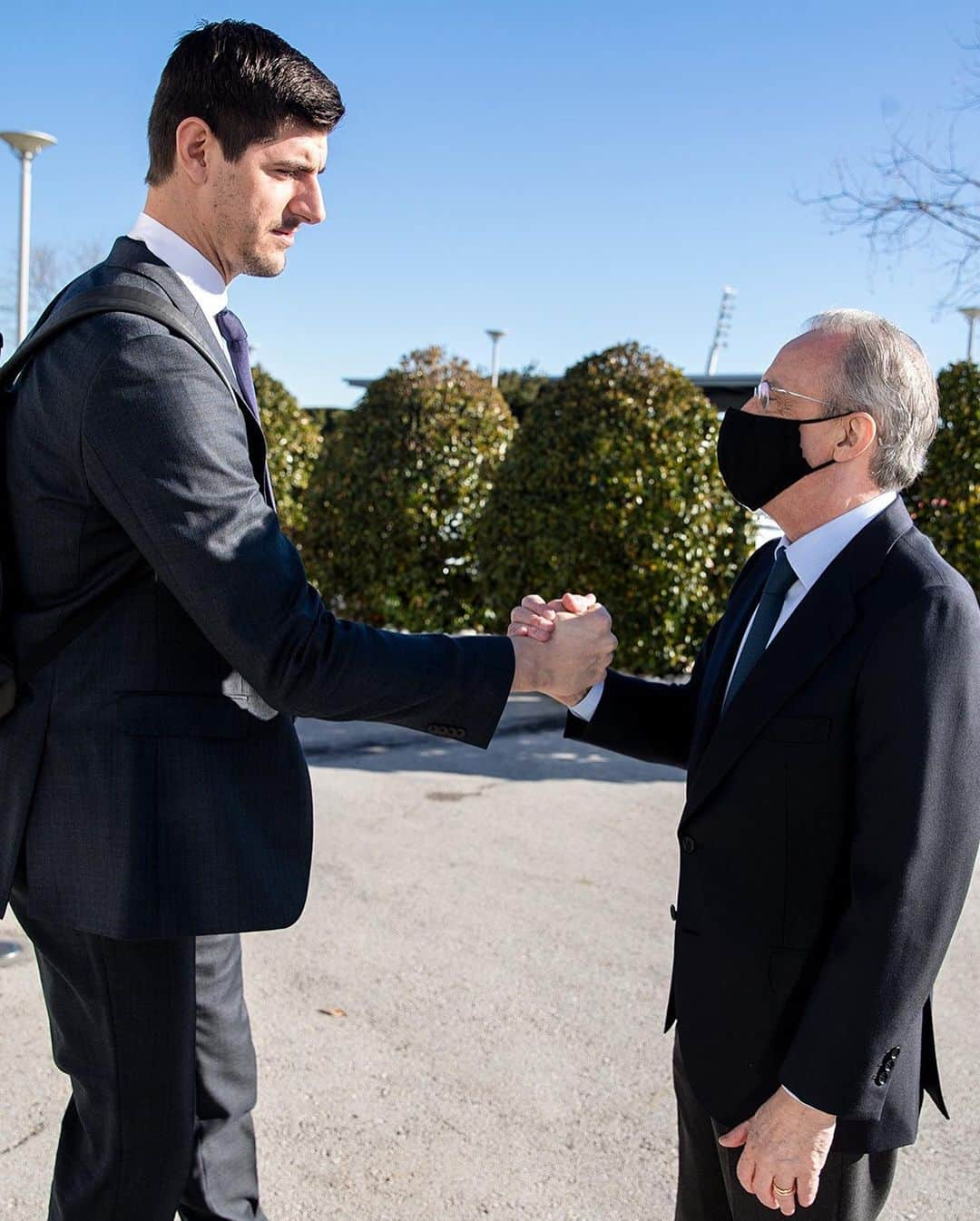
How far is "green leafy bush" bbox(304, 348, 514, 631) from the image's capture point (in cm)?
1063

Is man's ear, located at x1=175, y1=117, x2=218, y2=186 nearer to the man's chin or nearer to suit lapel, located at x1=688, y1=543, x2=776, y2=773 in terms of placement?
the man's chin

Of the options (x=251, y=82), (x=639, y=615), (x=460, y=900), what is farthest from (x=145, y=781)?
(x=639, y=615)

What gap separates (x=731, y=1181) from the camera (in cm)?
195

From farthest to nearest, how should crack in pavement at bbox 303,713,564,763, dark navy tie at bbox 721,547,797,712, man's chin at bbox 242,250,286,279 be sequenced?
crack in pavement at bbox 303,713,564,763 < man's chin at bbox 242,250,286,279 < dark navy tie at bbox 721,547,797,712

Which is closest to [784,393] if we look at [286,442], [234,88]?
[234,88]

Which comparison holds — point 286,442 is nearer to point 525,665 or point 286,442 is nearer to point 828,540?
point 525,665

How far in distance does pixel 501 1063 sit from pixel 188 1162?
1.55 meters

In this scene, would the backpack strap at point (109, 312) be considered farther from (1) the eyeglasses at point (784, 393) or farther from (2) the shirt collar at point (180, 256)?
(1) the eyeglasses at point (784, 393)

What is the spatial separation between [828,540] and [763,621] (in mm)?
178

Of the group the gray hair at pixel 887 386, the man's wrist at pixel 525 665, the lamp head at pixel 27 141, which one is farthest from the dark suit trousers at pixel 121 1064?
the lamp head at pixel 27 141

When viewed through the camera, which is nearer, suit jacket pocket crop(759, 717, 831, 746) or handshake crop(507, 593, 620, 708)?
suit jacket pocket crop(759, 717, 831, 746)

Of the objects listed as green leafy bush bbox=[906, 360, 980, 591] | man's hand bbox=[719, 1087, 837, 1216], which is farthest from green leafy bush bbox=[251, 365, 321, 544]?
man's hand bbox=[719, 1087, 837, 1216]

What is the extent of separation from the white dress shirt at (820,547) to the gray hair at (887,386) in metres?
0.06

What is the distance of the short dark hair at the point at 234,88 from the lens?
2.01m
